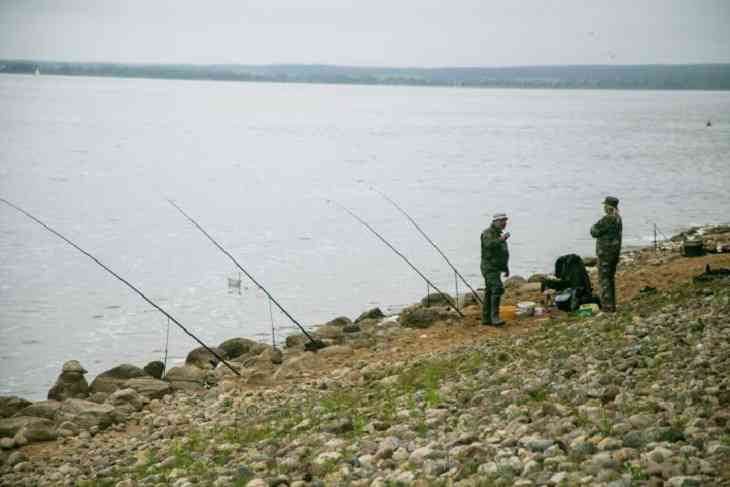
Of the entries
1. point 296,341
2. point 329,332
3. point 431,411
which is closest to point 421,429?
point 431,411

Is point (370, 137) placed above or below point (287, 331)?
above

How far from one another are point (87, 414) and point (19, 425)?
2.52 ft

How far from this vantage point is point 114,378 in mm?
13055

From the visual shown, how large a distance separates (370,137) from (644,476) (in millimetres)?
76253

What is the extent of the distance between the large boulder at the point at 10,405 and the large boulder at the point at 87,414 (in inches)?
33.7

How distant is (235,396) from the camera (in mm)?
11234

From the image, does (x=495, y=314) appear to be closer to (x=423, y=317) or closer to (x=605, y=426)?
(x=423, y=317)

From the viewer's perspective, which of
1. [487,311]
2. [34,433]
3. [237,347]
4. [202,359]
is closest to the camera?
[34,433]

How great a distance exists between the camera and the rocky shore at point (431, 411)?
630 cm

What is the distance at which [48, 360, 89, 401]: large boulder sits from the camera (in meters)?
12.7

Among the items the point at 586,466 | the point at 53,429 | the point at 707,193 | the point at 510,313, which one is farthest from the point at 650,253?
the point at 707,193

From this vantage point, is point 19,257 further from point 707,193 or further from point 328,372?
point 707,193

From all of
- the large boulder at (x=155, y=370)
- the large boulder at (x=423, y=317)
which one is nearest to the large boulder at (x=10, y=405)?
the large boulder at (x=155, y=370)

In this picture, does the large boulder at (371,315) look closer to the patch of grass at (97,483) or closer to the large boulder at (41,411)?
the large boulder at (41,411)
